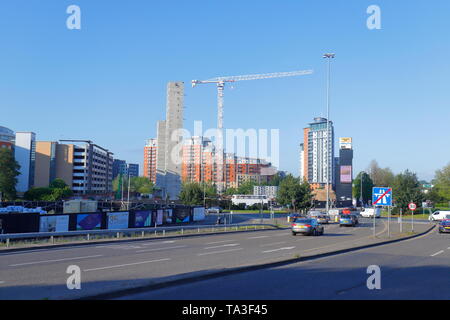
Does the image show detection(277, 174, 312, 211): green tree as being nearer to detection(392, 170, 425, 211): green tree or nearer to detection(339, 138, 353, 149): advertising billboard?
detection(392, 170, 425, 211): green tree

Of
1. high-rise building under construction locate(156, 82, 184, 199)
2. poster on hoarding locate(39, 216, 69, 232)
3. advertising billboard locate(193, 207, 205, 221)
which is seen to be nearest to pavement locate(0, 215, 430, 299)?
poster on hoarding locate(39, 216, 69, 232)

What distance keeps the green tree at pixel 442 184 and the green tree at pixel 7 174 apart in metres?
91.7

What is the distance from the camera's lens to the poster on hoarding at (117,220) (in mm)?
34750

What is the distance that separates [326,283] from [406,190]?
60.5 meters

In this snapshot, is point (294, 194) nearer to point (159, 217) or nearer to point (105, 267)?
point (159, 217)

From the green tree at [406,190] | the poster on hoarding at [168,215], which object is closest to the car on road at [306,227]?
the poster on hoarding at [168,215]

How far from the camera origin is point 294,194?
60906mm

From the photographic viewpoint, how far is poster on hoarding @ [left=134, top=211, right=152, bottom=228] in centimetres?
3841

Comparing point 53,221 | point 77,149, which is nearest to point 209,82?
point 77,149

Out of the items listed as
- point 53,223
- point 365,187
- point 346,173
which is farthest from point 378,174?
point 53,223

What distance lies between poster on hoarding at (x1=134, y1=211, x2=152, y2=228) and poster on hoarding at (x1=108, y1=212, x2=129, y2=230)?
1497mm

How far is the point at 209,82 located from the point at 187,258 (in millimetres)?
139790

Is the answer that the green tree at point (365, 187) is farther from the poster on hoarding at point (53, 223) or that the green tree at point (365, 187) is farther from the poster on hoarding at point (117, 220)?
the poster on hoarding at point (53, 223)
